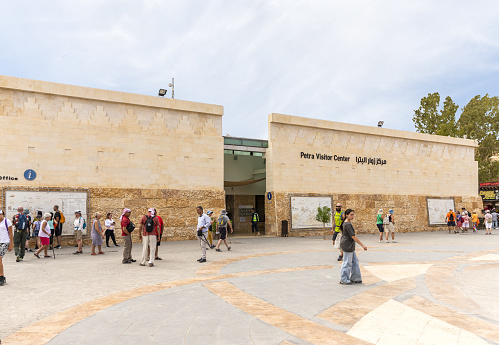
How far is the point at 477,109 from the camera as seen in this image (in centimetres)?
4488

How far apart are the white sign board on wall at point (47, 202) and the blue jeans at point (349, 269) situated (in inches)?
512

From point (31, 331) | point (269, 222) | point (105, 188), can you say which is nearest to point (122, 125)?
point (105, 188)

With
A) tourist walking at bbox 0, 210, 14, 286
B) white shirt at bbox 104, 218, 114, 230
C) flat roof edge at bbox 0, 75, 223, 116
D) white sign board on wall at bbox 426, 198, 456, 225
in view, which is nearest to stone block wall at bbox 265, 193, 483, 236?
white sign board on wall at bbox 426, 198, 456, 225

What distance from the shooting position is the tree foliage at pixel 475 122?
43.6 meters

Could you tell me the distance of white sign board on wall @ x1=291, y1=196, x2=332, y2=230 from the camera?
22766 mm

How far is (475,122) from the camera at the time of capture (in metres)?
45.1

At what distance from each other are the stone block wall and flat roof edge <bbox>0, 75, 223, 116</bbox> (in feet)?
21.7

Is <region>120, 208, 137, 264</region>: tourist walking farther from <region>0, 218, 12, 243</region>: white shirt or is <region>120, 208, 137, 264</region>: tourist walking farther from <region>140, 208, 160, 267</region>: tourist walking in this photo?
<region>0, 218, 12, 243</region>: white shirt

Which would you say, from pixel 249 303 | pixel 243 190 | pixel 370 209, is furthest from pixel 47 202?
pixel 370 209

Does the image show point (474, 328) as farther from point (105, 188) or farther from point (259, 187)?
point (259, 187)

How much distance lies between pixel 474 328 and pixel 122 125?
55.7 feet

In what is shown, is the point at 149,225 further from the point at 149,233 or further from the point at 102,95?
the point at 102,95

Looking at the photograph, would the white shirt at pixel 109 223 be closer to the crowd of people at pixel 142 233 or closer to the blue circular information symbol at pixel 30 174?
the crowd of people at pixel 142 233

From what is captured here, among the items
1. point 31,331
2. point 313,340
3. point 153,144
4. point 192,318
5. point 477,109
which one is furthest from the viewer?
point 477,109
